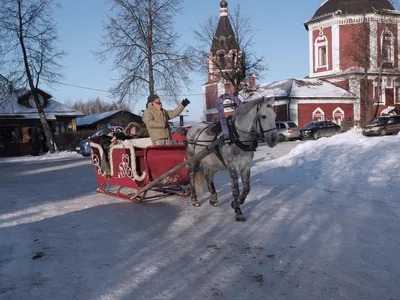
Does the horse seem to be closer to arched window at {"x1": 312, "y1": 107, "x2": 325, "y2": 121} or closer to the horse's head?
the horse's head

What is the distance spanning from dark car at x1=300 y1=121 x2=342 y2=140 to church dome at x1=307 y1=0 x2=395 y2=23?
15.1m

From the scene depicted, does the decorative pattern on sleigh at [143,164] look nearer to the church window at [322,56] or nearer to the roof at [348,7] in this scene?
the roof at [348,7]

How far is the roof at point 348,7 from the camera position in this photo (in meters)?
40.6

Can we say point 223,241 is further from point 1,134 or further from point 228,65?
point 228,65

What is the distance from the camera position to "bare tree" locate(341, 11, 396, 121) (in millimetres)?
40094

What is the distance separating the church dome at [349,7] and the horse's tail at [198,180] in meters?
39.3

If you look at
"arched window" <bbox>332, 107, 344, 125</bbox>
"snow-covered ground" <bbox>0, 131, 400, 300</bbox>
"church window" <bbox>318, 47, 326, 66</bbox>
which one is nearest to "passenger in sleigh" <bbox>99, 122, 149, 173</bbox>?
"snow-covered ground" <bbox>0, 131, 400, 300</bbox>

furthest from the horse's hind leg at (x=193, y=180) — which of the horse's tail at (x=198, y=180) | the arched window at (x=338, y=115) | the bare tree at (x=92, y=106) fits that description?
the bare tree at (x=92, y=106)

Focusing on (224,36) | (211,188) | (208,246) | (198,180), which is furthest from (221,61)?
(208,246)

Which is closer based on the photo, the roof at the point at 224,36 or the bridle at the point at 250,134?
the bridle at the point at 250,134

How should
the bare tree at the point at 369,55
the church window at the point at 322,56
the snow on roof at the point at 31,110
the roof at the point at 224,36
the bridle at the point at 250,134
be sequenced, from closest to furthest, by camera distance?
the bridle at the point at 250,134, the snow on roof at the point at 31,110, the roof at the point at 224,36, the bare tree at the point at 369,55, the church window at the point at 322,56

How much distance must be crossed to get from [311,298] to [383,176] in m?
6.86

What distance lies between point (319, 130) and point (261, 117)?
92.5ft

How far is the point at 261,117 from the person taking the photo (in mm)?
5805
